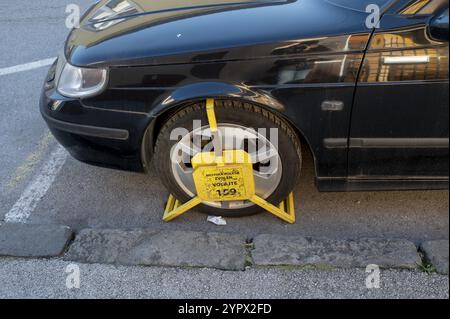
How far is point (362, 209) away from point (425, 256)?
455mm

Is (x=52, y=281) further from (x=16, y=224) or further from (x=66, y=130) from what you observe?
(x=66, y=130)

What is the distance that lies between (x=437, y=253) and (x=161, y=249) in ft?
4.76

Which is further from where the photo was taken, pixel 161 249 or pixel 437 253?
pixel 161 249

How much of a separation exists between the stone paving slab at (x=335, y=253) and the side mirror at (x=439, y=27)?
107cm

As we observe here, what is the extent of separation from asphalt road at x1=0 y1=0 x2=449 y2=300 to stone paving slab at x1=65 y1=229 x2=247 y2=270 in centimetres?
12

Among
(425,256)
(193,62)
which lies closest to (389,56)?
(193,62)

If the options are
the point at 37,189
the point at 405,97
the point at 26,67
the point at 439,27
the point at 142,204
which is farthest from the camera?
the point at 26,67

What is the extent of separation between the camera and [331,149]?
7.38ft

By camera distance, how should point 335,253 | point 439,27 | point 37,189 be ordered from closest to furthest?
point 439,27 < point 335,253 < point 37,189

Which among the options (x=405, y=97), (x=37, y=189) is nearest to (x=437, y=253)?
(x=405, y=97)

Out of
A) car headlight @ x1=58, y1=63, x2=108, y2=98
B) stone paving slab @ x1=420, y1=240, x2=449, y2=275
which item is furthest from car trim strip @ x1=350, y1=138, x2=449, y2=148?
car headlight @ x1=58, y1=63, x2=108, y2=98

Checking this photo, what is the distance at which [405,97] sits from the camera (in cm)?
204

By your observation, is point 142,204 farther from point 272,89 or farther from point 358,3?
point 358,3

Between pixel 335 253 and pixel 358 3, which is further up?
pixel 358 3
